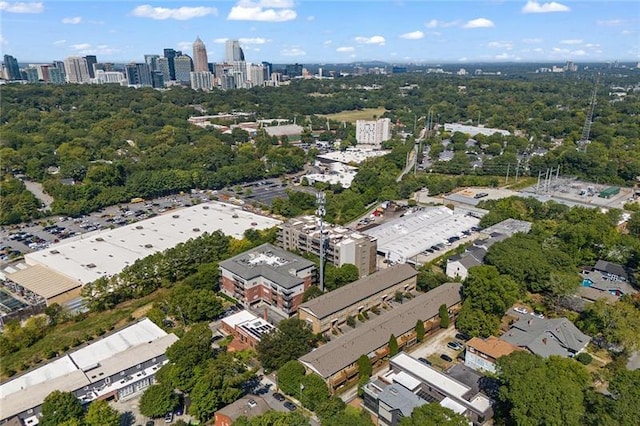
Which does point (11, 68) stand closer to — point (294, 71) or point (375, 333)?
point (294, 71)

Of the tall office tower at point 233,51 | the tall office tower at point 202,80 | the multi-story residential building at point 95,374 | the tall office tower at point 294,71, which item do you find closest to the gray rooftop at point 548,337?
the multi-story residential building at point 95,374

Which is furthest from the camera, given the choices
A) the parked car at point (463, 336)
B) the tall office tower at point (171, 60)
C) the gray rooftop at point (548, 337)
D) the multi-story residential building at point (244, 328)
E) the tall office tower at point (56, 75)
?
the tall office tower at point (171, 60)

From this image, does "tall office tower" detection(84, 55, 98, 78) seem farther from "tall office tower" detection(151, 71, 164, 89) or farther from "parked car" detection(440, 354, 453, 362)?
"parked car" detection(440, 354, 453, 362)

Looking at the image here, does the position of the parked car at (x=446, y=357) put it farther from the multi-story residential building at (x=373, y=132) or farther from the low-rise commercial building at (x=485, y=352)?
the multi-story residential building at (x=373, y=132)

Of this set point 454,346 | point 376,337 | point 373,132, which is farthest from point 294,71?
point 376,337

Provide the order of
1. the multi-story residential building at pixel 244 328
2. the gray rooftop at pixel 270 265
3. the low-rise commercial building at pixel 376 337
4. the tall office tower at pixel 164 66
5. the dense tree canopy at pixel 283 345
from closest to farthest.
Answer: the low-rise commercial building at pixel 376 337, the dense tree canopy at pixel 283 345, the multi-story residential building at pixel 244 328, the gray rooftop at pixel 270 265, the tall office tower at pixel 164 66

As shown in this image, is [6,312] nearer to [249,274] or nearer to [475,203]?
[249,274]

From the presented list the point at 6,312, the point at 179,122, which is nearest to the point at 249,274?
the point at 6,312
